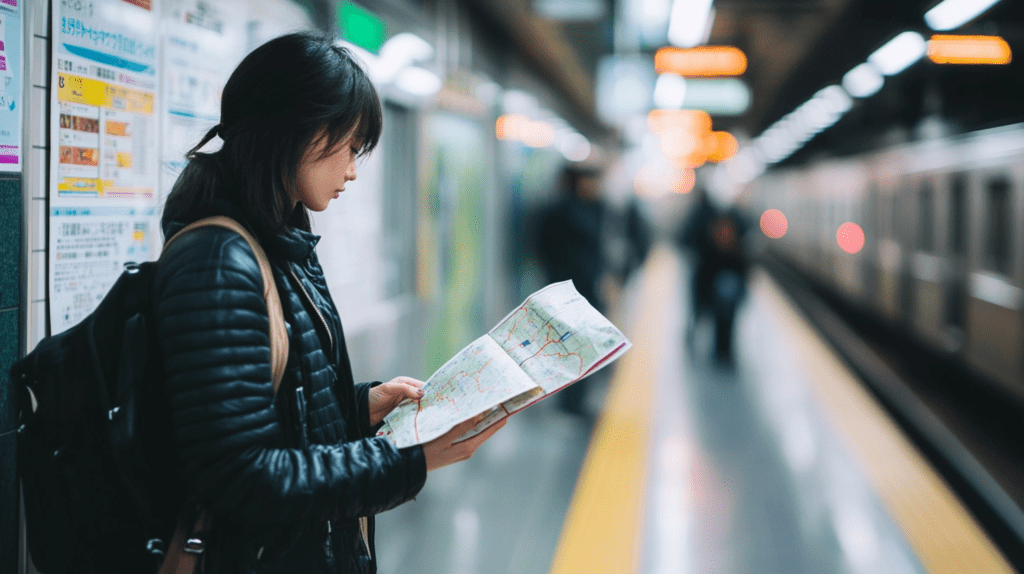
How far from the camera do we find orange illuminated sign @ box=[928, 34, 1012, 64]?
17.5ft

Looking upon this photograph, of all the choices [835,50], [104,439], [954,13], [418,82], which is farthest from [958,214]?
[104,439]

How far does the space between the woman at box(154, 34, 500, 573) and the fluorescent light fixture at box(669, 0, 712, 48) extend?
16.3ft

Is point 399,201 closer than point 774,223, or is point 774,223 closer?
point 399,201

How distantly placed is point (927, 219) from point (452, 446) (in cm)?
906

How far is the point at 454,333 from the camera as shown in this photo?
5.50m

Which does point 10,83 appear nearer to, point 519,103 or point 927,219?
point 519,103

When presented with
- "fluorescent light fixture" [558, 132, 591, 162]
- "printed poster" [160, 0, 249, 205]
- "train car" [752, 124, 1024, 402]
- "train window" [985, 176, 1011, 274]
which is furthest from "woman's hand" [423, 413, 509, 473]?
"fluorescent light fixture" [558, 132, 591, 162]

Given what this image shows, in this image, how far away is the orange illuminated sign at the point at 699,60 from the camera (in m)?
8.79

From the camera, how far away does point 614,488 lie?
4.21 meters

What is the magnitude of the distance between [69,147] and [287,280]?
815mm

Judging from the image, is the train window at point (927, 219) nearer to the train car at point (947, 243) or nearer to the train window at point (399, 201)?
the train car at point (947, 243)

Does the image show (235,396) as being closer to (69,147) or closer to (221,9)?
(69,147)

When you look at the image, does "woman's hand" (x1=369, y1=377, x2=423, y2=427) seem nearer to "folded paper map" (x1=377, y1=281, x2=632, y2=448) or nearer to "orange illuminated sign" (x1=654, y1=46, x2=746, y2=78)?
"folded paper map" (x1=377, y1=281, x2=632, y2=448)

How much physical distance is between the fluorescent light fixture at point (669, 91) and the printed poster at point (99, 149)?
359 inches
